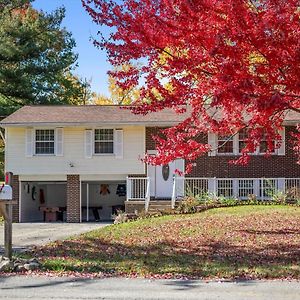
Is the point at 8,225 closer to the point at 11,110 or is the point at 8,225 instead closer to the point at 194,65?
the point at 194,65

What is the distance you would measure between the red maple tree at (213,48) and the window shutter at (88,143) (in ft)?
49.0

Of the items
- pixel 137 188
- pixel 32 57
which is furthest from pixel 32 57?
pixel 137 188

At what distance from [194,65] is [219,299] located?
4.49 metres

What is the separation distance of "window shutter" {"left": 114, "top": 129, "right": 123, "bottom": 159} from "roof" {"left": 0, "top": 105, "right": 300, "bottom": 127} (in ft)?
1.96

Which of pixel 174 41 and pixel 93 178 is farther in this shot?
pixel 93 178

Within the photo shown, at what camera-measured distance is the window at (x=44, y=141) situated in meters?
26.7

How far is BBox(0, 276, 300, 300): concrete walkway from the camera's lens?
8.06 m

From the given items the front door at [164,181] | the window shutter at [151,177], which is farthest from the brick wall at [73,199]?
the front door at [164,181]

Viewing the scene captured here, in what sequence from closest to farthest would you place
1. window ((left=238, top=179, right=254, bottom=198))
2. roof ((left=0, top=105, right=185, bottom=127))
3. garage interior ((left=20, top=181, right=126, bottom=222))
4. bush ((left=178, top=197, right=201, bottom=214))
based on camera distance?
bush ((left=178, top=197, right=201, bottom=214)) → window ((left=238, top=179, right=254, bottom=198)) → roof ((left=0, top=105, right=185, bottom=127)) → garage interior ((left=20, top=181, right=126, bottom=222))

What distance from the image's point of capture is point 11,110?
35062mm

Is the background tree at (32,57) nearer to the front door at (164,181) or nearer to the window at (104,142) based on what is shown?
the window at (104,142)

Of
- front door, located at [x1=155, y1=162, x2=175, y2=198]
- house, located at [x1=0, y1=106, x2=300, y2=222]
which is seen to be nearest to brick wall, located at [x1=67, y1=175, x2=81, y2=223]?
house, located at [x1=0, y1=106, x2=300, y2=222]

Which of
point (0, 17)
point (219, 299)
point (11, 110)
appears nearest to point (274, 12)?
point (219, 299)

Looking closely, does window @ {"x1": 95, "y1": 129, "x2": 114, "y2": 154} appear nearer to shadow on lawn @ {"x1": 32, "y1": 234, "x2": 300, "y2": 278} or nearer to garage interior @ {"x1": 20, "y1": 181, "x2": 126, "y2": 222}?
garage interior @ {"x1": 20, "y1": 181, "x2": 126, "y2": 222}
